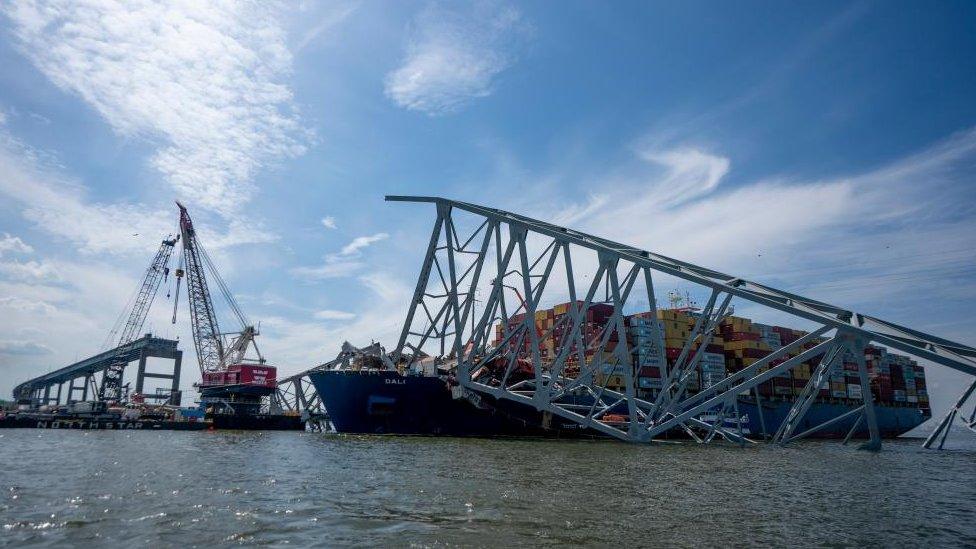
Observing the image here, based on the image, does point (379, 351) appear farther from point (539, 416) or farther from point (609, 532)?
point (609, 532)

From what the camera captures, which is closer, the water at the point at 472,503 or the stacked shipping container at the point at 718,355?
the water at the point at 472,503

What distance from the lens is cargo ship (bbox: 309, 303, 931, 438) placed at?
49.3 metres

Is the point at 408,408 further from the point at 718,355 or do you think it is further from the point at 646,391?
the point at 718,355

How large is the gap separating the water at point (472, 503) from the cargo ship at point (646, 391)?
1571 cm

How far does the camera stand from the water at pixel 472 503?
1077 centimetres

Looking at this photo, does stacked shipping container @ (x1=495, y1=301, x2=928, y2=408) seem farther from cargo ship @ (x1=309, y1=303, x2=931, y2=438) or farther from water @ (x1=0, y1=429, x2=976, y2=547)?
water @ (x1=0, y1=429, x2=976, y2=547)

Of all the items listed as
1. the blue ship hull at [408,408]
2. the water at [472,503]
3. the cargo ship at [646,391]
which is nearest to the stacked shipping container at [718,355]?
the cargo ship at [646,391]

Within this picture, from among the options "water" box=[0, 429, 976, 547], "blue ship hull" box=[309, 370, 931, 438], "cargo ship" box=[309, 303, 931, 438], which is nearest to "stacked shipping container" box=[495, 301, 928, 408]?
"cargo ship" box=[309, 303, 931, 438]

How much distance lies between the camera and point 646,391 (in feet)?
236

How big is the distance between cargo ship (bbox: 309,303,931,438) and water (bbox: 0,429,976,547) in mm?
15705

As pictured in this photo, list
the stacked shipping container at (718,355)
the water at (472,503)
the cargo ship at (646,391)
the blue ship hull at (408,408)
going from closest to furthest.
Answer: the water at (472,503), the blue ship hull at (408,408), the cargo ship at (646,391), the stacked shipping container at (718,355)

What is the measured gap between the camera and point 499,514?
503 inches

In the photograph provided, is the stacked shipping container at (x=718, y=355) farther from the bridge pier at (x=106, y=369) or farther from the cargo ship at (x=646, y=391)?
the bridge pier at (x=106, y=369)

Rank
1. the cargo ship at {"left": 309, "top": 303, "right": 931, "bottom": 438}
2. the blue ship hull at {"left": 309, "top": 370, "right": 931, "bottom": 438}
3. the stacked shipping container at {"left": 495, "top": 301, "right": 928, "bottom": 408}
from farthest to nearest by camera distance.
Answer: the stacked shipping container at {"left": 495, "top": 301, "right": 928, "bottom": 408} < the cargo ship at {"left": 309, "top": 303, "right": 931, "bottom": 438} < the blue ship hull at {"left": 309, "top": 370, "right": 931, "bottom": 438}
